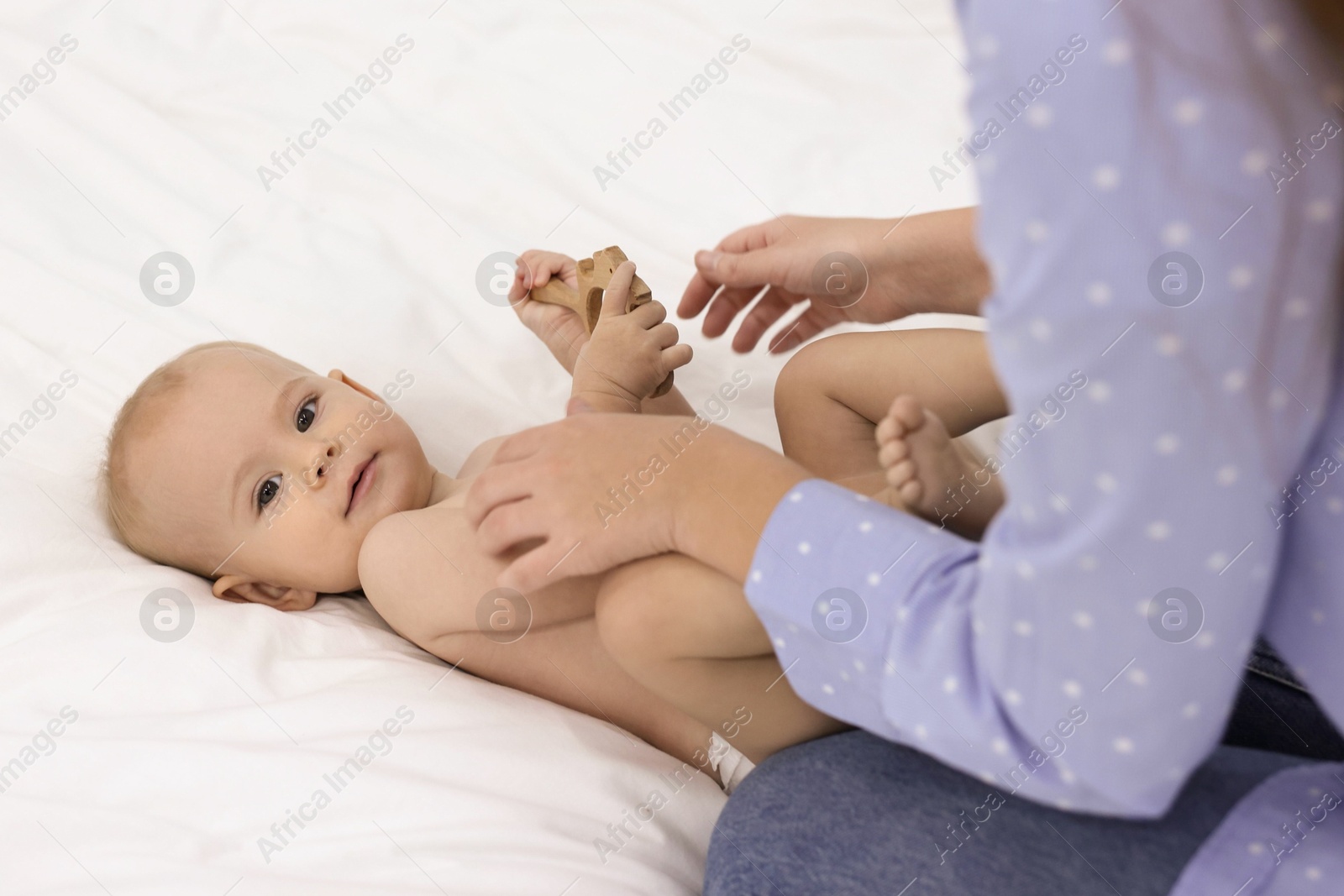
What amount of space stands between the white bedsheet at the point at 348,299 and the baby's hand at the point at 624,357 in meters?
0.18

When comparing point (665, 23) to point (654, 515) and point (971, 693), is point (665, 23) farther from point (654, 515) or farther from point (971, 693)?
point (971, 693)

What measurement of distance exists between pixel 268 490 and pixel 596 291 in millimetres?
472

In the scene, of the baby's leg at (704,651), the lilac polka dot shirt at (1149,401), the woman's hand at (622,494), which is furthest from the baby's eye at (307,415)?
the lilac polka dot shirt at (1149,401)

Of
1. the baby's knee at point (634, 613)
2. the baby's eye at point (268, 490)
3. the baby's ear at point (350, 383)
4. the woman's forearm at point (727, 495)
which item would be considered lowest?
the baby's eye at point (268, 490)

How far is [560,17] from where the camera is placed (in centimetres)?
181

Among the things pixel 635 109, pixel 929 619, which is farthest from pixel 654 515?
pixel 635 109

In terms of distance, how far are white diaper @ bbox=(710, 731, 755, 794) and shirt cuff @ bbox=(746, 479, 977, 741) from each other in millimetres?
382

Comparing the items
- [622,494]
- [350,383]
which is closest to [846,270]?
[622,494]

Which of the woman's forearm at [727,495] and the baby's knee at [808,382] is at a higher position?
the baby's knee at [808,382]

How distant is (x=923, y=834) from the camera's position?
28.9 inches

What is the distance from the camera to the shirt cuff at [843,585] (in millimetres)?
638

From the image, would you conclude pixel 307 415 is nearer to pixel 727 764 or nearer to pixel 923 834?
pixel 727 764

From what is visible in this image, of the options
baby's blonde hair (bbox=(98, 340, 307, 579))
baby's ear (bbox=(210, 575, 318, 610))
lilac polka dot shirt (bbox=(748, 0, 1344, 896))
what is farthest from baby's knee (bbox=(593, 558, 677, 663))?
baby's blonde hair (bbox=(98, 340, 307, 579))

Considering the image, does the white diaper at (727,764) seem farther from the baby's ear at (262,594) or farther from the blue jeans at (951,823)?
the baby's ear at (262,594)
